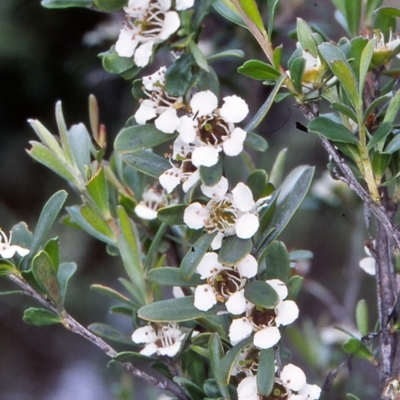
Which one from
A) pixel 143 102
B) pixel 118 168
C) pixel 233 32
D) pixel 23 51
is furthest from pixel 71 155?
pixel 23 51

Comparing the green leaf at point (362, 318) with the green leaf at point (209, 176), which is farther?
the green leaf at point (362, 318)

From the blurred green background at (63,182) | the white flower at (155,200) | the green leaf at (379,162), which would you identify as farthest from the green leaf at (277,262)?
the blurred green background at (63,182)

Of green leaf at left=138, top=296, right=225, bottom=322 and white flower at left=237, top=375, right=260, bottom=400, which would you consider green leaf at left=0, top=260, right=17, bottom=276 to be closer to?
green leaf at left=138, top=296, right=225, bottom=322

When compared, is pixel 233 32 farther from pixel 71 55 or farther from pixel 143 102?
pixel 143 102

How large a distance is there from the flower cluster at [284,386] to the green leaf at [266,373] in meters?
0.02

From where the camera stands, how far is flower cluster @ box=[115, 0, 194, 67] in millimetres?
462

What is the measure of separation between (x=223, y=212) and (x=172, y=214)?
45 mm

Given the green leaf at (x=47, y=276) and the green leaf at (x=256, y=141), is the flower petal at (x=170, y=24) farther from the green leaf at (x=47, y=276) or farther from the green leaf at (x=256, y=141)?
the green leaf at (x=47, y=276)

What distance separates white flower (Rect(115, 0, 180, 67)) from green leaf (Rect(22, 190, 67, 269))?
0.18 metres

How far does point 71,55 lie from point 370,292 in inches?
42.8

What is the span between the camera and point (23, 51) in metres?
1.62

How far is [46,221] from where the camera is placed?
61cm

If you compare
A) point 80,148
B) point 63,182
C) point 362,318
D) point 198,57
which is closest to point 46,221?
point 80,148

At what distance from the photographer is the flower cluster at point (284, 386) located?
53 centimetres
